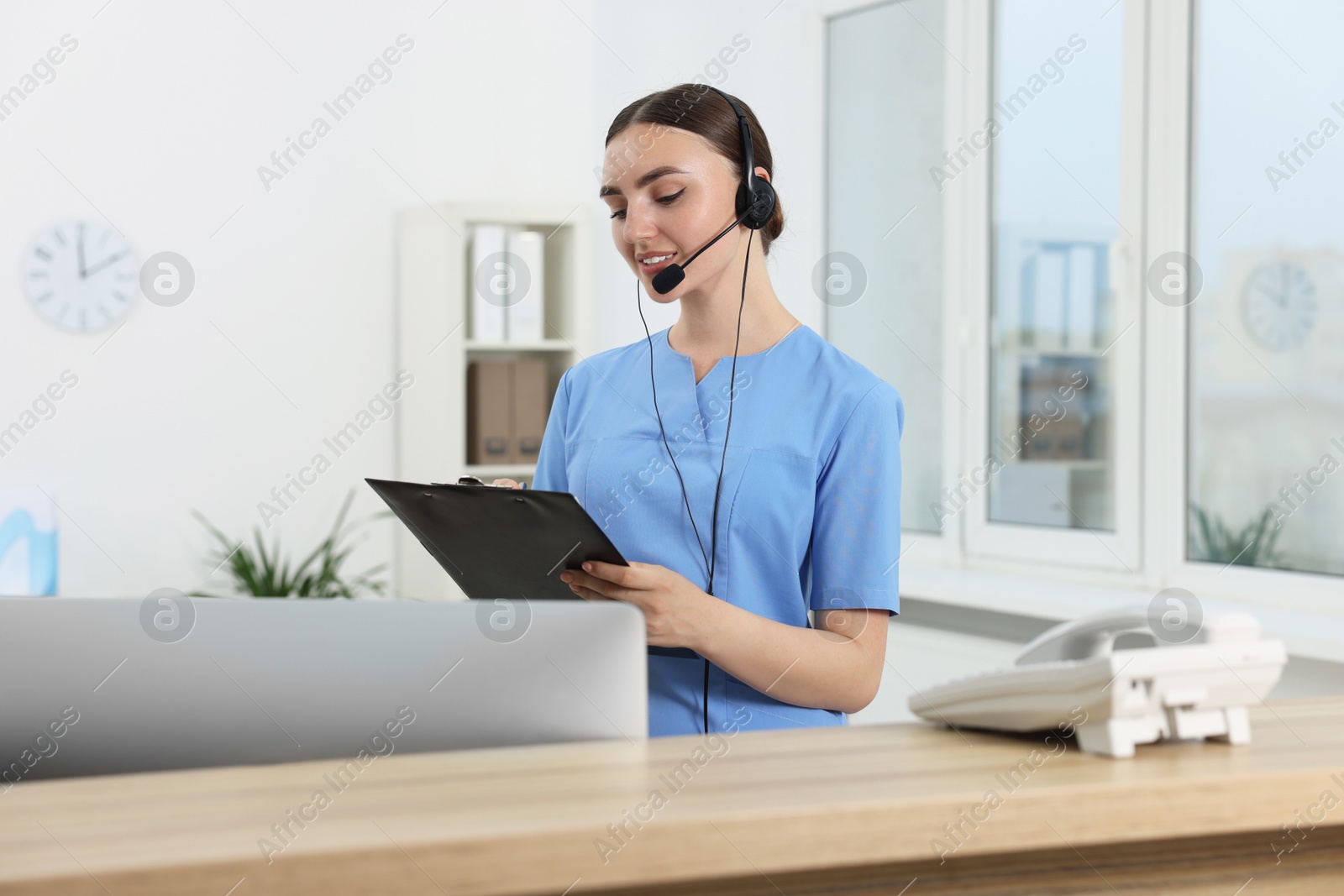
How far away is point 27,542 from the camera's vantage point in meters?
3.06

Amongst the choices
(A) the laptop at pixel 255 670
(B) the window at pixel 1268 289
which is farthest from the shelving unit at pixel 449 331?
(A) the laptop at pixel 255 670

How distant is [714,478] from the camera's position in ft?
4.59

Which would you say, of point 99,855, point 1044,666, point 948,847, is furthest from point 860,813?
point 99,855

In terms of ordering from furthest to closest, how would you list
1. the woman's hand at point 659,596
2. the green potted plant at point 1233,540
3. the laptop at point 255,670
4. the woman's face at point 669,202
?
the green potted plant at point 1233,540, the woman's face at point 669,202, the woman's hand at point 659,596, the laptop at point 255,670

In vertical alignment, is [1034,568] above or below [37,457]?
below

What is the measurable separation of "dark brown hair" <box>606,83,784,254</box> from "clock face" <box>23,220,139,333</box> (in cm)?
229

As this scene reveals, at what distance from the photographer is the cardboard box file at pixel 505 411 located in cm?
352

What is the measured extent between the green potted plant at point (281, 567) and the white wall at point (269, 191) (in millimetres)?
49

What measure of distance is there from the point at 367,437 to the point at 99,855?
10.2 ft

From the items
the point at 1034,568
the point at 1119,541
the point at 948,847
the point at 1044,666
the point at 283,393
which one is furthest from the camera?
the point at 283,393

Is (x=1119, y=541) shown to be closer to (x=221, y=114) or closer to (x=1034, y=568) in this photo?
(x=1034, y=568)

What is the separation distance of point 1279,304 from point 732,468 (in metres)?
1.89

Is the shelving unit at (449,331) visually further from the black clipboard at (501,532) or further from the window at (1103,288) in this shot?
the black clipboard at (501,532)

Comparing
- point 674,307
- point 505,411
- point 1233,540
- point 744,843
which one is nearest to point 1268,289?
point 1233,540
